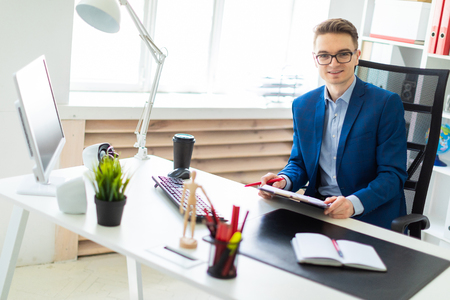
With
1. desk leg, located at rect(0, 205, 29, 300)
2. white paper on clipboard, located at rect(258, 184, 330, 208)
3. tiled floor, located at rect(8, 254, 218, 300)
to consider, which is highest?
white paper on clipboard, located at rect(258, 184, 330, 208)

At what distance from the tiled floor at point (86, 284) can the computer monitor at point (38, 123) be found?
88cm

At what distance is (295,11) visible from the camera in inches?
144

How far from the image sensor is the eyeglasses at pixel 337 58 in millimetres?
1938

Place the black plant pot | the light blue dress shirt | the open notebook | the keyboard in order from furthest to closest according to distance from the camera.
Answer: the light blue dress shirt
the keyboard
the black plant pot
the open notebook

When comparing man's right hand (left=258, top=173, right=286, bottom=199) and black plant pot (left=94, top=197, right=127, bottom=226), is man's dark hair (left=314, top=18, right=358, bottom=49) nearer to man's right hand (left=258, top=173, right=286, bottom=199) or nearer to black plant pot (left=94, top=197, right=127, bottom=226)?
man's right hand (left=258, top=173, right=286, bottom=199)

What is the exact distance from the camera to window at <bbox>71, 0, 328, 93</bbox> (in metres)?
2.95

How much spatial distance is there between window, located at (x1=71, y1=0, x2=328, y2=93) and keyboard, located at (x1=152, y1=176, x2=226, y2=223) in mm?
1297

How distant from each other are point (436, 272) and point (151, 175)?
1.10 m

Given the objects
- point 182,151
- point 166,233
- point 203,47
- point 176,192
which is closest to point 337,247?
point 166,233

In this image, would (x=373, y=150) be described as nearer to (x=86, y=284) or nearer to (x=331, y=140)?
(x=331, y=140)

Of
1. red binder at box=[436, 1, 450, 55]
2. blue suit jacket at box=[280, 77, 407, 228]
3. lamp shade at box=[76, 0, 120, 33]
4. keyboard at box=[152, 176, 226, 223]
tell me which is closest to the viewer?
keyboard at box=[152, 176, 226, 223]

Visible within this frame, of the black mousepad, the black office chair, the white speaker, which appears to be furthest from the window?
the black mousepad

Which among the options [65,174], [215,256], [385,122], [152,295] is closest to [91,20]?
[65,174]

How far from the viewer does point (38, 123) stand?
1.53 metres
